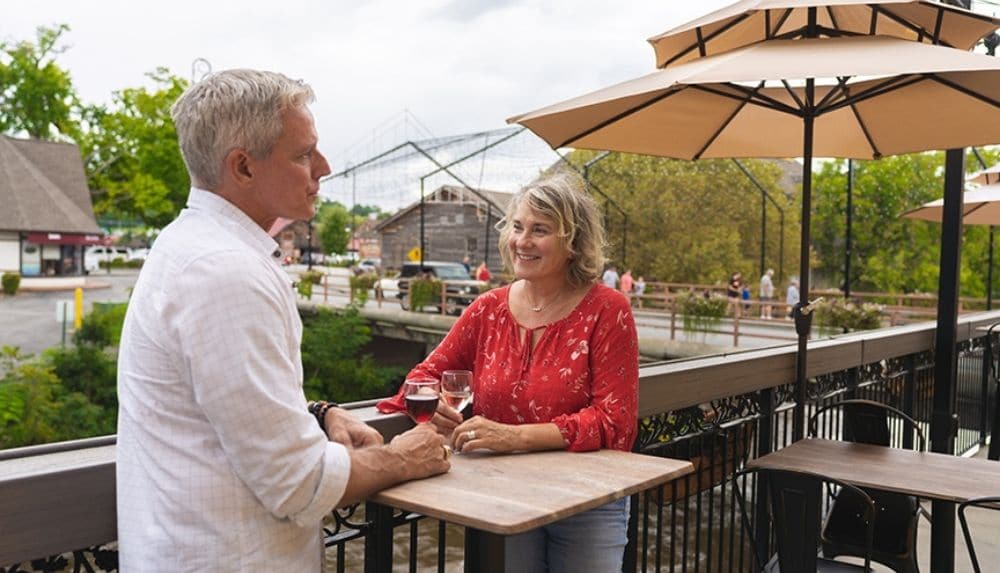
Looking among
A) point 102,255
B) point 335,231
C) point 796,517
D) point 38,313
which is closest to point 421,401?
point 796,517

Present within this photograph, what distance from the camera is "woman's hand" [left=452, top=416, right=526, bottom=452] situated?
2.03m

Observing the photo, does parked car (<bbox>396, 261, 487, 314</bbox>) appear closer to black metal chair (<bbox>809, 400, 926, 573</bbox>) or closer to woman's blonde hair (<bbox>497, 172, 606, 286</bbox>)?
black metal chair (<bbox>809, 400, 926, 573</bbox>)

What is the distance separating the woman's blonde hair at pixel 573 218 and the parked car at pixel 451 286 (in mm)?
21680

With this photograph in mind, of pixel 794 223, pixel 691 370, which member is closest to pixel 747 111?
pixel 691 370

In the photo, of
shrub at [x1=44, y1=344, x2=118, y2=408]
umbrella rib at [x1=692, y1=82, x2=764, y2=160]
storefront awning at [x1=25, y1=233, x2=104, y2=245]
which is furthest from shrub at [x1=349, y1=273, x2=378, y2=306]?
storefront awning at [x1=25, y1=233, x2=104, y2=245]

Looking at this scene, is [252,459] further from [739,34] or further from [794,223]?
[794,223]

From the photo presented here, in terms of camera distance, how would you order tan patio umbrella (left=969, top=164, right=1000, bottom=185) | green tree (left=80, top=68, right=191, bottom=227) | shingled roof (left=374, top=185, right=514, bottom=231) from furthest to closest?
shingled roof (left=374, top=185, right=514, bottom=231) → green tree (left=80, top=68, right=191, bottom=227) → tan patio umbrella (left=969, top=164, right=1000, bottom=185)

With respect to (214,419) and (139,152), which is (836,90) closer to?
(214,419)

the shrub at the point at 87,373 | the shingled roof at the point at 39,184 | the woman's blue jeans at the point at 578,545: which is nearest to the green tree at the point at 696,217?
the shrub at the point at 87,373

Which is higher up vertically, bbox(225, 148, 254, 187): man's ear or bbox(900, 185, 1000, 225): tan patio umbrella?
bbox(900, 185, 1000, 225): tan patio umbrella

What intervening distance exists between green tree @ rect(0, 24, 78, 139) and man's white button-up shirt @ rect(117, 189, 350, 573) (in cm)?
4528

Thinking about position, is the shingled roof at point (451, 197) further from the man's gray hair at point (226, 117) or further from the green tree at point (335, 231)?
the man's gray hair at point (226, 117)

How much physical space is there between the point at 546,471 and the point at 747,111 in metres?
2.75

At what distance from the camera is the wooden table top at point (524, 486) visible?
1.54 m
